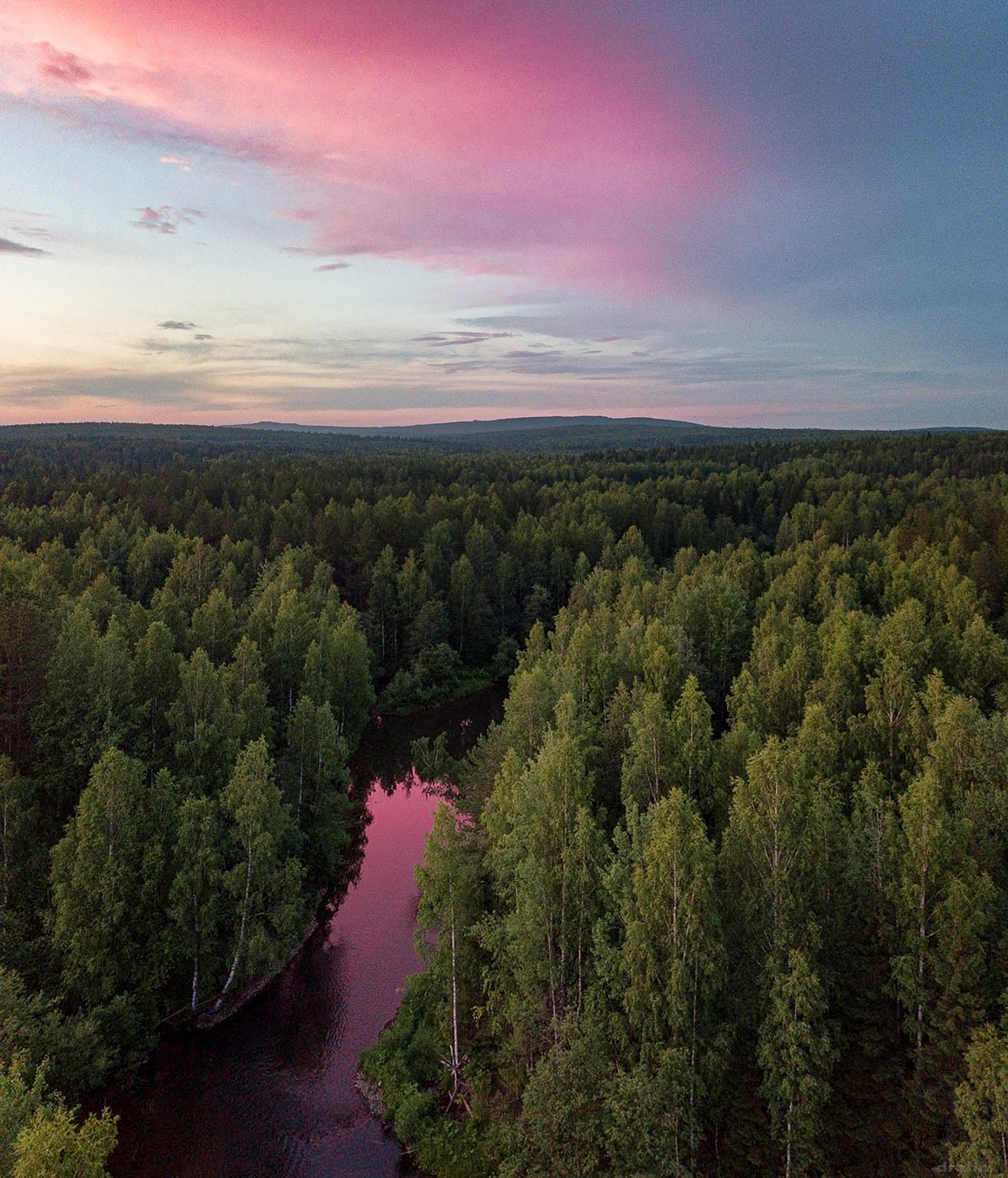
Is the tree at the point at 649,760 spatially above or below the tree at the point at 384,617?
above

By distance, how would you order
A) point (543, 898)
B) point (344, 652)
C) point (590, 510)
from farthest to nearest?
point (590, 510) < point (344, 652) < point (543, 898)

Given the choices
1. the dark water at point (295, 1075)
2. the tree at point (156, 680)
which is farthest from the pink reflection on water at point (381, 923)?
the tree at point (156, 680)

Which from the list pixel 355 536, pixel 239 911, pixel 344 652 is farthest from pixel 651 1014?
pixel 355 536

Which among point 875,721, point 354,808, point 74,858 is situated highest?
point 875,721

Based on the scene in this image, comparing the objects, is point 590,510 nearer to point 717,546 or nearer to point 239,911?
point 717,546

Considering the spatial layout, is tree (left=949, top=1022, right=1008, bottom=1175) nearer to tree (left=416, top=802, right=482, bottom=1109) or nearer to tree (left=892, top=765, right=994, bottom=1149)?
tree (left=892, top=765, right=994, bottom=1149)

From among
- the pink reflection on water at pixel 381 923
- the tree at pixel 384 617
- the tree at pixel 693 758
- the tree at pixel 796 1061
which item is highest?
the tree at pixel 693 758

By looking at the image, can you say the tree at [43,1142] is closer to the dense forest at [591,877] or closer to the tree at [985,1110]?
the dense forest at [591,877]
